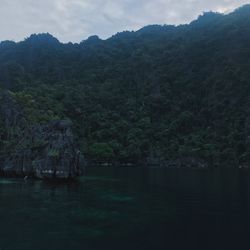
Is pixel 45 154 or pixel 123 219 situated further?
pixel 45 154

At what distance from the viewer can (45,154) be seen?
4631 inches

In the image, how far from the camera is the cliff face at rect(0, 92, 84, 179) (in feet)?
372

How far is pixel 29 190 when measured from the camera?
3445 inches

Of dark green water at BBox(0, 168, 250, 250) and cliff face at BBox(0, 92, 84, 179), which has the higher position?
cliff face at BBox(0, 92, 84, 179)

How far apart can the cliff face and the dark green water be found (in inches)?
1021

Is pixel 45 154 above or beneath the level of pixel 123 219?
above

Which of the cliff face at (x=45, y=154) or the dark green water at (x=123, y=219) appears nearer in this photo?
the dark green water at (x=123, y=219)

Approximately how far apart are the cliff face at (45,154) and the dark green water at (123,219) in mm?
25944

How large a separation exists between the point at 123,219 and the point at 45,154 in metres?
65.8

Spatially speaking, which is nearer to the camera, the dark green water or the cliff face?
the dark green water

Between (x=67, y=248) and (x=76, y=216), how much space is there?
16.7m

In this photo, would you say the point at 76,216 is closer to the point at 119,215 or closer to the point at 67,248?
the point at 119,215

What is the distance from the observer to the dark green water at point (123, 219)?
42.7 m

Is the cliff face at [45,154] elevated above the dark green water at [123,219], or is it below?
above
